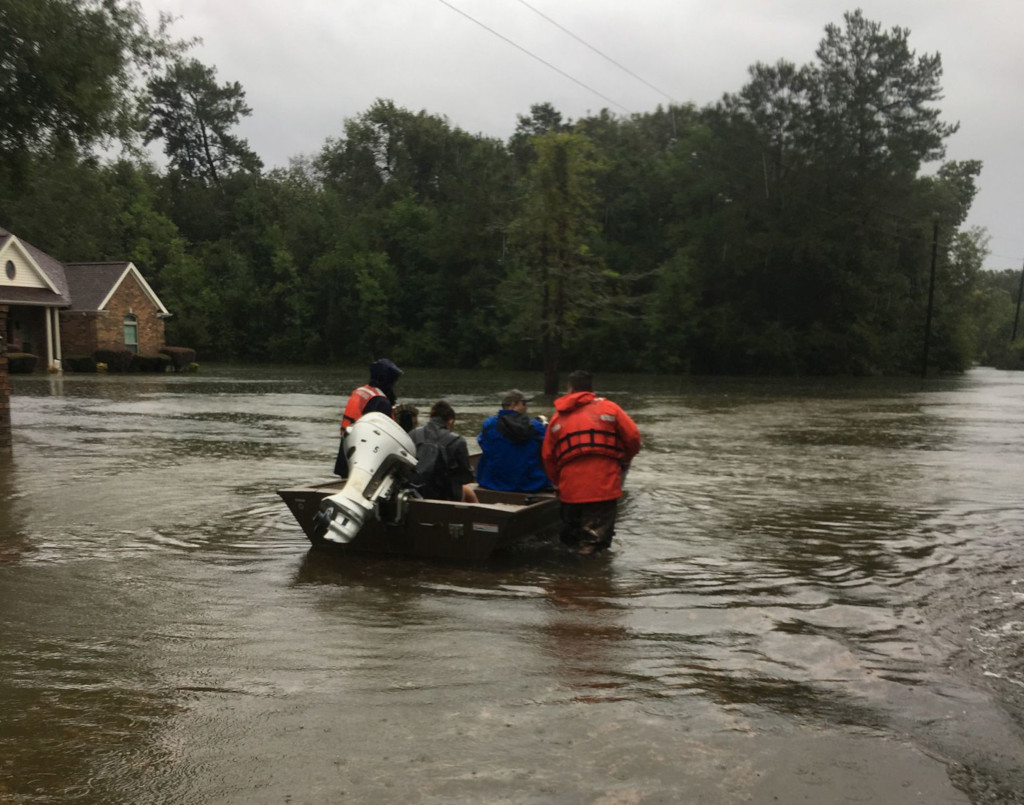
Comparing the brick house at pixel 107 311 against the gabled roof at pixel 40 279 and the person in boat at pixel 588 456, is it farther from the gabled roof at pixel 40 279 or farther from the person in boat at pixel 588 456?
the person in boat at pixel 588 456

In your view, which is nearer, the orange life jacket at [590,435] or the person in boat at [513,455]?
the orange life jacket at [590,435]

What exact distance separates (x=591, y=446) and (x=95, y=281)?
48.0 metres

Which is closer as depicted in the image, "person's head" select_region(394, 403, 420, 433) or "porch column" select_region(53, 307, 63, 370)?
"person's head" select_region(394, 403, 420, 433)

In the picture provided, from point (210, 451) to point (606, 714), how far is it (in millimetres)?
12692

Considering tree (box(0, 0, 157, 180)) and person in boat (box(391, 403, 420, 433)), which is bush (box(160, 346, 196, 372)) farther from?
person in boat (box(391, 403, 420, 433))

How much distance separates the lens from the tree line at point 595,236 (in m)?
51.9

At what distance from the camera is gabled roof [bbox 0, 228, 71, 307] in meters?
43.2

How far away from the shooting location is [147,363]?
161 feet

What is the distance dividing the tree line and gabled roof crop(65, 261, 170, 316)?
4.00 metres

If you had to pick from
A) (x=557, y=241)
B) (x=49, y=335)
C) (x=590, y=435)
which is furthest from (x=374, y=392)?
(x=49, y=335)

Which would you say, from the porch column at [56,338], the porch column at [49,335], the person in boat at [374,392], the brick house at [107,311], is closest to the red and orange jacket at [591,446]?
the person in boat at [374,392]

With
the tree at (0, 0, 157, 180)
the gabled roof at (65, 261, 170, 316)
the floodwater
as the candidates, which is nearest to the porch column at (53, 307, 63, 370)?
the gabled roof at (65, 261, 170, 316)

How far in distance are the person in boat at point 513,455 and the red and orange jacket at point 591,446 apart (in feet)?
2.81

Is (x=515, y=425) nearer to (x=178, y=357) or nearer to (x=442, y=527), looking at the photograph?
(x=442, y=527)
